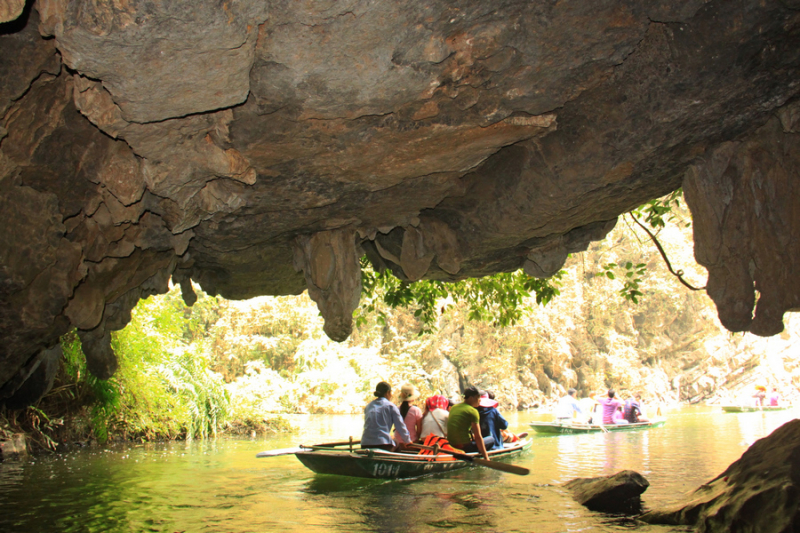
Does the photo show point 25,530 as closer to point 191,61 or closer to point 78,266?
point 78,266

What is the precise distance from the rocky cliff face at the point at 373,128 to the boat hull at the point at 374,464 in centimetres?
337

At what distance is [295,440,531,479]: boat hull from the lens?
7.77 metres

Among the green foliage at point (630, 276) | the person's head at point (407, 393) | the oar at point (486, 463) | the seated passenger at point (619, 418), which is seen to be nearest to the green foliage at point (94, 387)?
the person's head at point (407, 393)

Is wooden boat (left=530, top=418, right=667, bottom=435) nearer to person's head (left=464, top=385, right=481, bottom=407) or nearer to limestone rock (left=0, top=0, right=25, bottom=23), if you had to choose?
person's head (left=464, top=385, right=481, bottom=407)

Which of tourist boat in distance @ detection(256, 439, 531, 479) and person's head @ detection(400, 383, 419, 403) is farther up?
person's head @ detection(400, 383, 419, 403)

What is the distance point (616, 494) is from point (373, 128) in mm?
4866

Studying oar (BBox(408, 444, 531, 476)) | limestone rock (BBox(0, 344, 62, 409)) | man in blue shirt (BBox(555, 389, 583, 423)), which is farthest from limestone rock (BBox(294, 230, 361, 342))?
man in blue shirt (BBox(555, 389, 583, 423))

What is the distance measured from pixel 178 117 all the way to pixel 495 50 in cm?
197

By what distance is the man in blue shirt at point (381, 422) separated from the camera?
27.8 ft

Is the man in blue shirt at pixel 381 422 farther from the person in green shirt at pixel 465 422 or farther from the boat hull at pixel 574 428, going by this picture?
the boat hull at pixel 574 428

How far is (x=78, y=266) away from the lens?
16.0 feet

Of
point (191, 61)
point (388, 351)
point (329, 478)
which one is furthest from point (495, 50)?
point (388, 351)

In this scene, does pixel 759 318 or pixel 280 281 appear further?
pixel 280 281

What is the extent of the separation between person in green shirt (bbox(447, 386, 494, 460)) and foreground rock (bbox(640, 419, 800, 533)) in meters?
3.02
